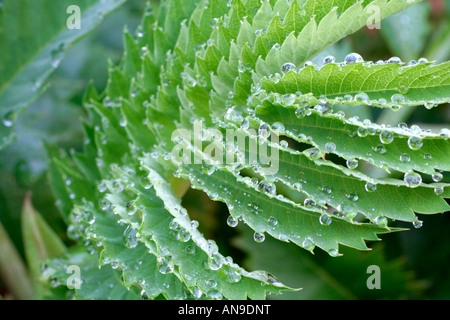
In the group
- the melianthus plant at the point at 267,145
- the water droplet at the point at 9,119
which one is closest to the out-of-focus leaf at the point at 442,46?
the melianthus plant at the point at 267,145

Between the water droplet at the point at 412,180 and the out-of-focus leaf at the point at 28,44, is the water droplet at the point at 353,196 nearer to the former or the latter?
the water droplet at the point at 412,180

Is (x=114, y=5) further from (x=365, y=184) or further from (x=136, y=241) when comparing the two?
(x=365, y=184)

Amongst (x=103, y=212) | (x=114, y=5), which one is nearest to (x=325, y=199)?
(x=103, y=212)

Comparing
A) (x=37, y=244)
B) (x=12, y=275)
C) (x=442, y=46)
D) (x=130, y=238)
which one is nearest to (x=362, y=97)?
(x=130, y=238)

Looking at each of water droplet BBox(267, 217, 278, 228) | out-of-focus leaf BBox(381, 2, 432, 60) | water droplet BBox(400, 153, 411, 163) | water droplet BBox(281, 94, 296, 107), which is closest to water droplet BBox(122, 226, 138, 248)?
water droplet BBox(267, 217, 278, 228)

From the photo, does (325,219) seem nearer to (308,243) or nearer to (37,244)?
(308,243)

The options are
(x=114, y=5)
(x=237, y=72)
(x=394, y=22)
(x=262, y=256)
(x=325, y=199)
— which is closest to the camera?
(x=325, y=199)

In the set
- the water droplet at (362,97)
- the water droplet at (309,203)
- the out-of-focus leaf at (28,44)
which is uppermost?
the out-of-focus leaf at (28,44)
